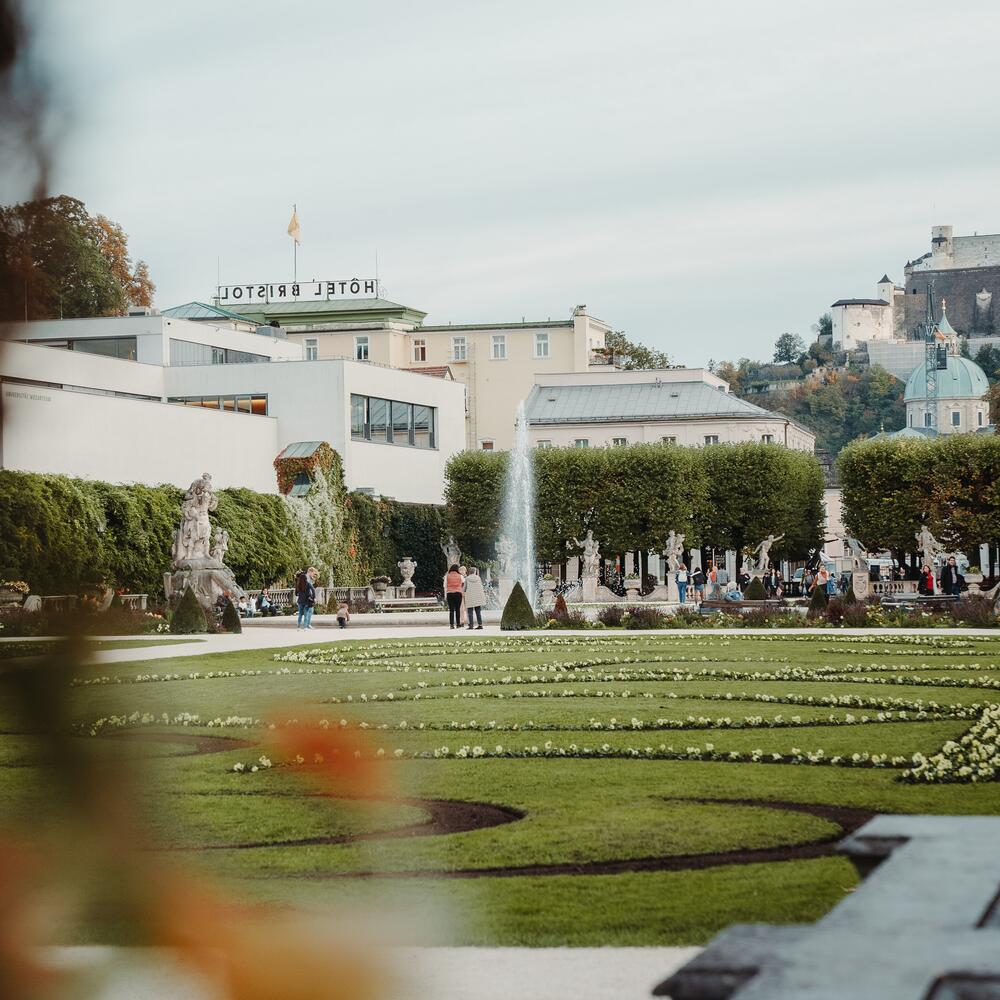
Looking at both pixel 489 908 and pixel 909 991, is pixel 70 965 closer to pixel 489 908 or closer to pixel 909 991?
pixel 909 991

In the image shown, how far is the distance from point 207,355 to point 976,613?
3331cm

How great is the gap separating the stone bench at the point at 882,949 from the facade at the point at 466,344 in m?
89.8

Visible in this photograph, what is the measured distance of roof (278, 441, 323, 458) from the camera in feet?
189

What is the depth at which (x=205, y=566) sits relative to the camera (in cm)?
3919

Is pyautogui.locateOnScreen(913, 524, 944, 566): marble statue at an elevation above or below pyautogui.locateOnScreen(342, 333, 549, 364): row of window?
below

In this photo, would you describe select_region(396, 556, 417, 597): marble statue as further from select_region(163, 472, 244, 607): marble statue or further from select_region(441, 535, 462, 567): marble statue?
select_region(163, 472, 244, 607): marble statue

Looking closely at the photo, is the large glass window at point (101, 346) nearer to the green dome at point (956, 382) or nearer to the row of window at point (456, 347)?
the row of window at point (456, 347)

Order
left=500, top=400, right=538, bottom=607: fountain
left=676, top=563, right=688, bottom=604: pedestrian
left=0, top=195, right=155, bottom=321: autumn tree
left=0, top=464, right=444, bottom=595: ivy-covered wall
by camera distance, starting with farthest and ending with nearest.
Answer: left=500, top=400, right=538, bottom=607: fountain < left=676, top=563, right=688, bottom=604: pedestrian < left=0, top=464, right=444, bottom=595: ivy-covered wall < left=0, top=195, right=155, bottom=321: autumn tree

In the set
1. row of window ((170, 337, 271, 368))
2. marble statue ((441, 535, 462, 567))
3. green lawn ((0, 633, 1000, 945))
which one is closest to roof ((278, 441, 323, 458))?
row of window ((170, 337, 271, 368))

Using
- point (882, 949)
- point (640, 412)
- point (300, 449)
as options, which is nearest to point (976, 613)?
point (300, 449)

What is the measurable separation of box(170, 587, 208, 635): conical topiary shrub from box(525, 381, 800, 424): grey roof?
5645cm

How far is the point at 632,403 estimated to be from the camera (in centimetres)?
9088

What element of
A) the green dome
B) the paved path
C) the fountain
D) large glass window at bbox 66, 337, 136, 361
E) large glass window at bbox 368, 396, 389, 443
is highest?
the green dome

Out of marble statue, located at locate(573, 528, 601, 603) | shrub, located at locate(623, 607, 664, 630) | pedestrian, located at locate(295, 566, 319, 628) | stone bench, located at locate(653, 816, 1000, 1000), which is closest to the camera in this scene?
stone bench, located at locate(653, 816, 1000, 1000)
